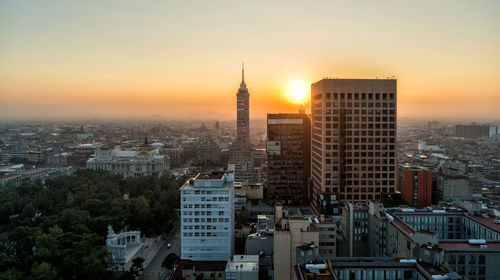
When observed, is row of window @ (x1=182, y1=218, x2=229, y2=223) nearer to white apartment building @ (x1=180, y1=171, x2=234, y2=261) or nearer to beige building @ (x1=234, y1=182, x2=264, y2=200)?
white apartment building @ (x1=180, y1=171, x2=234, y2=261)

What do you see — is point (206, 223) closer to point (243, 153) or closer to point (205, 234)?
point (205, 234)

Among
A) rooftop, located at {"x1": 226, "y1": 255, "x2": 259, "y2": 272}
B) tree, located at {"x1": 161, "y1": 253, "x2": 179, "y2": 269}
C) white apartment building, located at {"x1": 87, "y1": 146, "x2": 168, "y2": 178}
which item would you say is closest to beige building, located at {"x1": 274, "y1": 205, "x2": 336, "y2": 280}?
rooftop, located at {"x1": 226, "y1": 255, "x2": 259, "y2": 272}

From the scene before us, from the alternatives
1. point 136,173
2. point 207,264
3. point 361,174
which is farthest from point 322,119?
point 136,173

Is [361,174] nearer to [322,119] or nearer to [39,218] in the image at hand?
[322,119]

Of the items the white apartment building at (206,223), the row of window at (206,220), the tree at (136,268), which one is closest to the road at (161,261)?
the tree at (136,268)

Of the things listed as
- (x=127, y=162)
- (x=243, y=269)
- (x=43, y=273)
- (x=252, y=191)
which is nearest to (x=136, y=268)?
(x=43, y=273)
